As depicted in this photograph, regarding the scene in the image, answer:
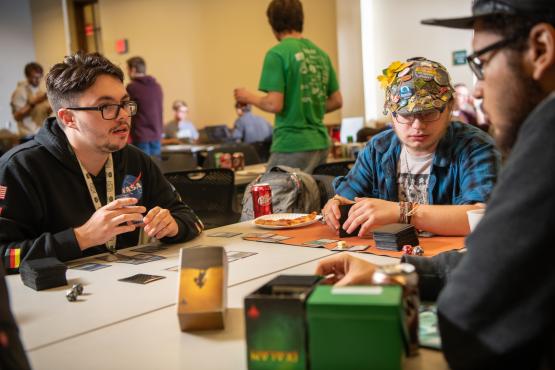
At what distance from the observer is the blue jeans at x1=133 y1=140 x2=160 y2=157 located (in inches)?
256

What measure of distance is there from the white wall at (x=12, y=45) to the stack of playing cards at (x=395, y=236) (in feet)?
32.5

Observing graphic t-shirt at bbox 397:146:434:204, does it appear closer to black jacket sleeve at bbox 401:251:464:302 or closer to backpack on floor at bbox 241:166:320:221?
backpack on floor at bbox 241:166:320:221

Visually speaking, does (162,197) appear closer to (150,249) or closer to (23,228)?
(150,249)

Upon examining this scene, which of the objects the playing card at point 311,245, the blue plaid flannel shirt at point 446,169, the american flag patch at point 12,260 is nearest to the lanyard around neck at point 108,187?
the american flag patch at point 12,260

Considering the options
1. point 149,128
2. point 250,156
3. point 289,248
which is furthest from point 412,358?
point 149,128

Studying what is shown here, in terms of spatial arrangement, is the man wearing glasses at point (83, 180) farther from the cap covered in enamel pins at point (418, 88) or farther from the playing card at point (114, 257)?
the cap covered in enamel pins at point (418, 88)

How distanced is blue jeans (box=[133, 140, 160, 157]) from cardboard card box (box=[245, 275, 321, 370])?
5.71 metres

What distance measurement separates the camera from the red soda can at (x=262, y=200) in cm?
263

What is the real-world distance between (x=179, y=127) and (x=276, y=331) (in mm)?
9353

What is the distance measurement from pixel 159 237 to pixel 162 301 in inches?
27.2

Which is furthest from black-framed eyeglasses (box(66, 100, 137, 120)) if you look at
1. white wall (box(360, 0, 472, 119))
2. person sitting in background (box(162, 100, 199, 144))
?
person sitting in background (box(162, 100, 199, 144))

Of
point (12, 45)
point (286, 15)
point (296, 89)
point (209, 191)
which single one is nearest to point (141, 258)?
point (209, 191)

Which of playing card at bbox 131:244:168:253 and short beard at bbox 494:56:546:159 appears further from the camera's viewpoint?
playing card at bbox 131:244:168:253

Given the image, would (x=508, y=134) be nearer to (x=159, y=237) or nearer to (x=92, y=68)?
(x=159, y=237)
